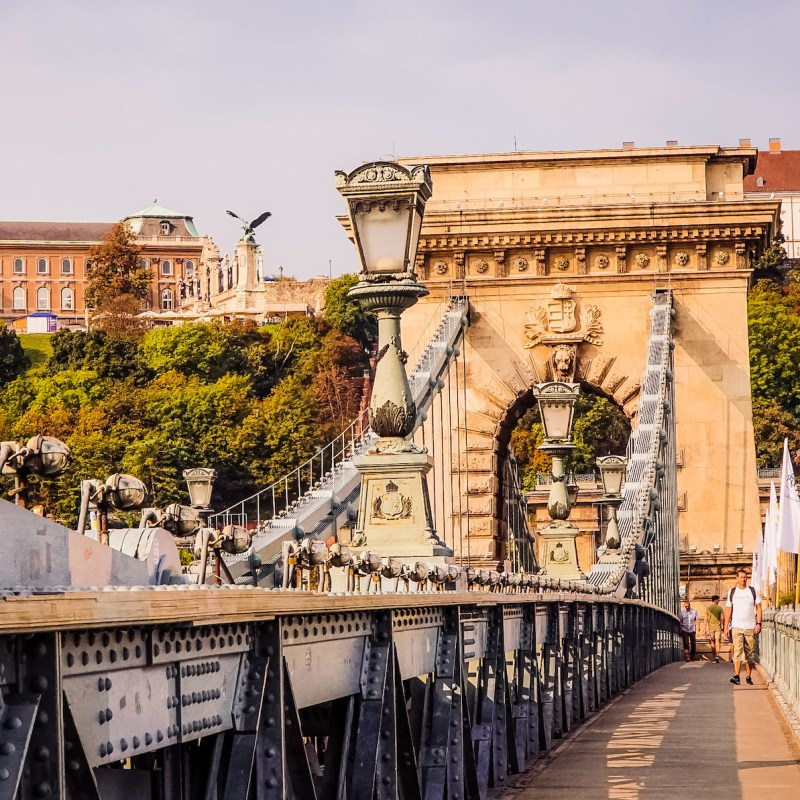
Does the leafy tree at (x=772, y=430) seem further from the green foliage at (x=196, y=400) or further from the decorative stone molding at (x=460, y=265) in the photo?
the decorative stone molding at (x=460, y=265)

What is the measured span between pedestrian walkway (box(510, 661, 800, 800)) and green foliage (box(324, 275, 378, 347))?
11432 cm

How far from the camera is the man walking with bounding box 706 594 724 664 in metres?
36.2

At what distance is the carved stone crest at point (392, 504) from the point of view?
393 inches

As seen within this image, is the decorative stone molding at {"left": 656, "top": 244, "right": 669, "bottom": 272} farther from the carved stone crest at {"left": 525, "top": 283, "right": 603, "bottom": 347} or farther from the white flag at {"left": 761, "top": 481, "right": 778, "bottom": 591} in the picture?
the white flag at {"left": 761, "top": 481, "right": 778, "bottom": 591}

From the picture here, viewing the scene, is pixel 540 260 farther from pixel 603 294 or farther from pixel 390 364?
pixel 390 364

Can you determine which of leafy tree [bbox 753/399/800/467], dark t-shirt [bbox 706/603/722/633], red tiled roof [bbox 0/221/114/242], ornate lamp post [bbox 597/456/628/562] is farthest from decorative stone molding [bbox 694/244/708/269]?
red tiled roof [bbox 0/221/114/242]

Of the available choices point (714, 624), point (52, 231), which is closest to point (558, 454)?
point (714, 624)

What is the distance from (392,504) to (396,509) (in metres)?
0.03

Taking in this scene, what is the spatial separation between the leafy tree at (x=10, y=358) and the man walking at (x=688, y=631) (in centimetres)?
9763

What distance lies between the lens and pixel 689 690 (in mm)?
19125

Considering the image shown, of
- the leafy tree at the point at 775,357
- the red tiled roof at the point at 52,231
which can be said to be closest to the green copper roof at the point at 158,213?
the red tiled roof at the point at 52,231

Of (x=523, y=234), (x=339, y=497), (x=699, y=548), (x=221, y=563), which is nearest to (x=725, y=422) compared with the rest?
(x=699, y=548)

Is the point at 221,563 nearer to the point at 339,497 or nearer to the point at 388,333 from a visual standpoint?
the point at 388,333

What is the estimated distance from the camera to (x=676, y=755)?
11414 mm
